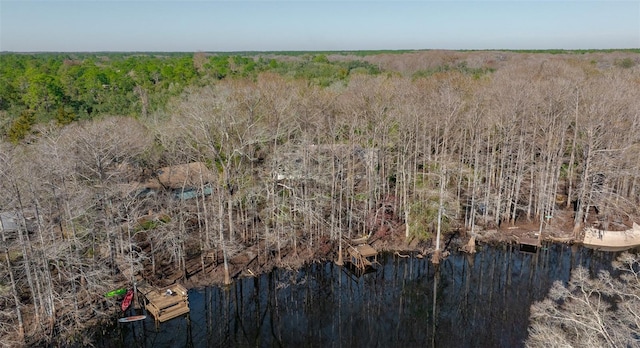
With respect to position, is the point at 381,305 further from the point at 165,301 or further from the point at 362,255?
the point at 165,301

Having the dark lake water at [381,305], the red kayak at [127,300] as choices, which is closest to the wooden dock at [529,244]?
the dark lake water at [381,305]

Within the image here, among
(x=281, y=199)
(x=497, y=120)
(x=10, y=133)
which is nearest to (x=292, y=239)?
(x=281, y=199)

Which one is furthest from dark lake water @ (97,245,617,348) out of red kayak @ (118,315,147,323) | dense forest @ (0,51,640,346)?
dense forest @ (0,51,640,346)

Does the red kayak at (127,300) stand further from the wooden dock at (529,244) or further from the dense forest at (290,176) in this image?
the wooden dock at (529,244)

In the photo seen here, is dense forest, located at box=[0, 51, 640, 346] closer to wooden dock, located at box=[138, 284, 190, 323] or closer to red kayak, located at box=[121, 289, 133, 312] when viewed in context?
red kayak, located at box=[121, 289, 133, 312]

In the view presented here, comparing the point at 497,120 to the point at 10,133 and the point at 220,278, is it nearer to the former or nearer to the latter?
the point at 220,278

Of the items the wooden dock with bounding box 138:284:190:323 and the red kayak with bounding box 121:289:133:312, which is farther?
the red kayak with bounding box 121:289:133:312
